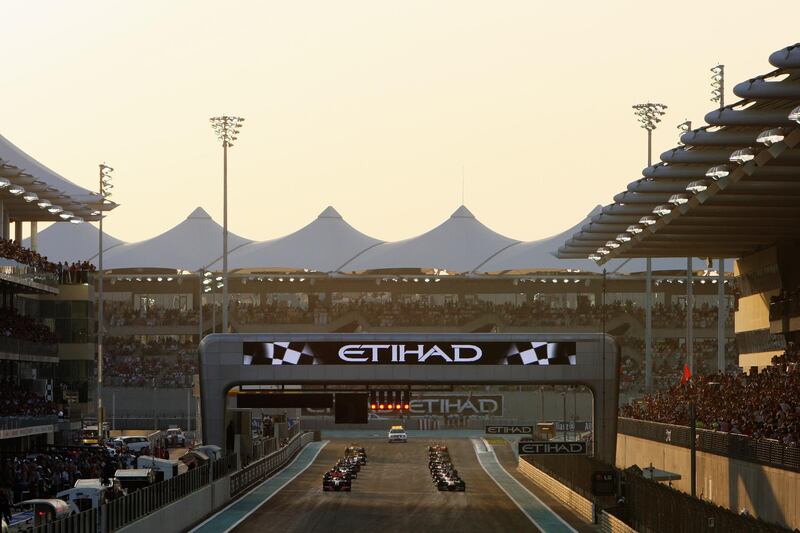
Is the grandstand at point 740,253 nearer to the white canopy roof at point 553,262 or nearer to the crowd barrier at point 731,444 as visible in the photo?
the crowd barrier at point 731,444

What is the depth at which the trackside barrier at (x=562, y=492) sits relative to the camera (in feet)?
178

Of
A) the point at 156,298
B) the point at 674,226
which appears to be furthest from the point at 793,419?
the point at 156,298

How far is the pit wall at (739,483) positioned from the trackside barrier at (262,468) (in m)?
16.6

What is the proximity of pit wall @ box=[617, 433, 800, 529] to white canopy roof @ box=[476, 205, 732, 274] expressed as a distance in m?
68.3

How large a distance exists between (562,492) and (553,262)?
75.6 m

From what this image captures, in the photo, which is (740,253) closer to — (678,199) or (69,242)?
(678,199)

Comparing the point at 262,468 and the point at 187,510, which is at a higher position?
the point at 187,510

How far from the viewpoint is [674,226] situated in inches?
2406

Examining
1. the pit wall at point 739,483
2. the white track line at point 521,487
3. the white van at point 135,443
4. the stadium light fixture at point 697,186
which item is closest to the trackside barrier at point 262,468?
the white van at point 135,443

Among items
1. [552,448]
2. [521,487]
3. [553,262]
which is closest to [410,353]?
[552,448]

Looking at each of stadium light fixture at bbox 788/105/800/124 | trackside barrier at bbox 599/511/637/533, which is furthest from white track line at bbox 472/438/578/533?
stadium light fixture at bbox 788/105/800/124

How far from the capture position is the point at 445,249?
143m

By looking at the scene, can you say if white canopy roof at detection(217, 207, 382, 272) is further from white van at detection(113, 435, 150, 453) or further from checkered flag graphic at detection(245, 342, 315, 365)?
checkered flag graphic at detection(245, 342, 315, 365)

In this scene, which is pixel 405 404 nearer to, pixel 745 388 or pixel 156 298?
pixel 745 388
